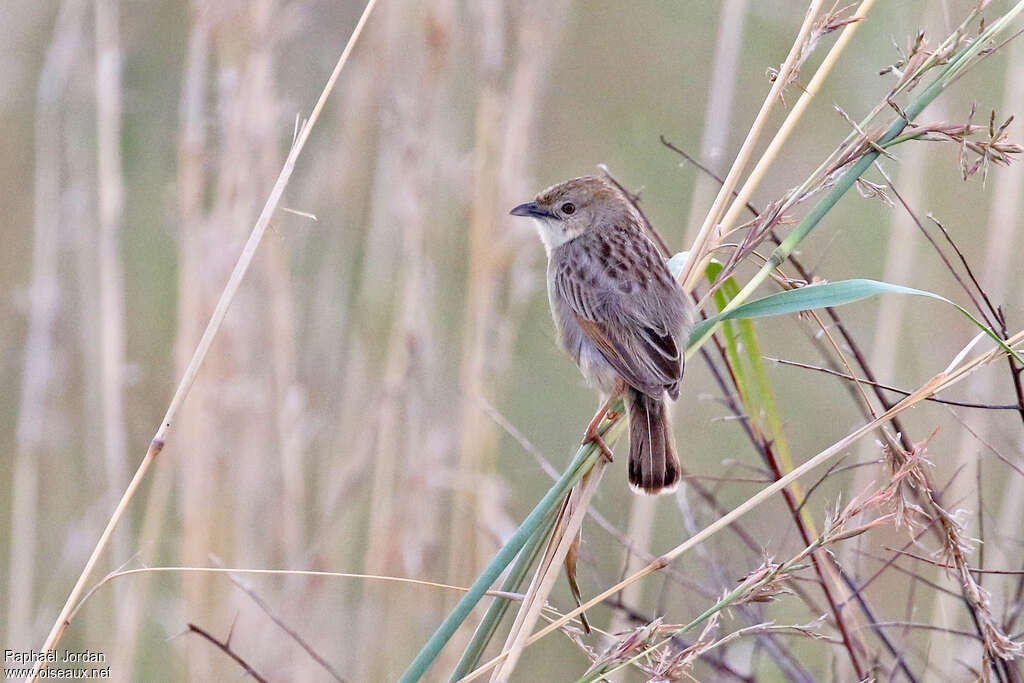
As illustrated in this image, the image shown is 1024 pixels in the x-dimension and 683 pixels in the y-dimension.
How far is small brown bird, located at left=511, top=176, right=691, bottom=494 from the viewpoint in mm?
3125

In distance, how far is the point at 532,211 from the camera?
12.9ft

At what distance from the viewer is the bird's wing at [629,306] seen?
3.17 metres

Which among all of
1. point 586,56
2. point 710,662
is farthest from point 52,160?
point 586,56

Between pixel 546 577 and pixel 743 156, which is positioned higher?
pixel 743 156

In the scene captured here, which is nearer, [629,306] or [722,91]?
[629,306]

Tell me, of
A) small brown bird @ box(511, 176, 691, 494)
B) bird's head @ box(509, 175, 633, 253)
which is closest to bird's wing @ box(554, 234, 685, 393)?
small brown bird @ box(511, 176, 691, 494)

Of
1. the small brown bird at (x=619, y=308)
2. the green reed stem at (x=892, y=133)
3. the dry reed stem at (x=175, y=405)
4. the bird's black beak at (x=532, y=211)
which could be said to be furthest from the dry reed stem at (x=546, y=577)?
the bird's black beak at (x=532, y=211)

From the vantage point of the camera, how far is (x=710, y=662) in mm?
2904

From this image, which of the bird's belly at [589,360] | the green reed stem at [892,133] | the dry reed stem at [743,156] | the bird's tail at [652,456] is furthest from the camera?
the bird's belly at [589,360]

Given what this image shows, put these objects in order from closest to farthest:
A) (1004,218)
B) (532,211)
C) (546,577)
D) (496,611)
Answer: (496,611), (546,577), (532,211), (1004,218)

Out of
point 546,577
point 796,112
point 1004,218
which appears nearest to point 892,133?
point 796,112

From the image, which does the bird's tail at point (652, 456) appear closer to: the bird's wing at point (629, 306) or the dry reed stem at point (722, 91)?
the bird's wing at point (629, 306)

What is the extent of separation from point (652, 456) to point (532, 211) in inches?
48.0

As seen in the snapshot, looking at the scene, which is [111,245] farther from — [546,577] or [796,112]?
[796,112]
